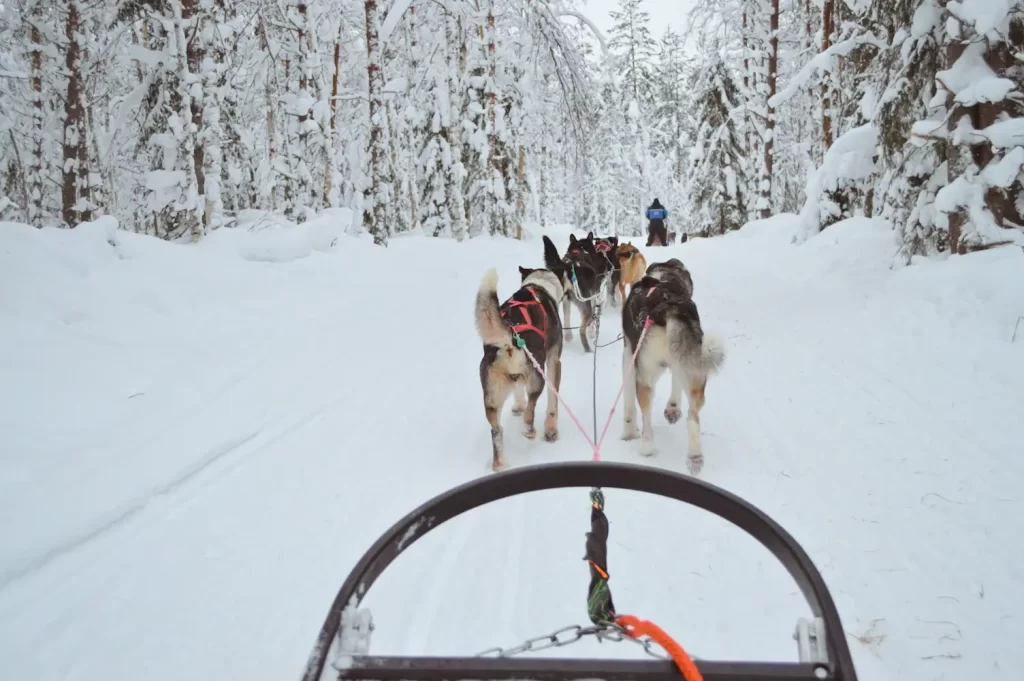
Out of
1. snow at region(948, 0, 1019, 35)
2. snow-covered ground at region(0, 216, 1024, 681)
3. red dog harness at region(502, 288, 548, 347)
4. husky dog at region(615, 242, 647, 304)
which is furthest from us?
husky dog at region(615, 242, 647, 304)

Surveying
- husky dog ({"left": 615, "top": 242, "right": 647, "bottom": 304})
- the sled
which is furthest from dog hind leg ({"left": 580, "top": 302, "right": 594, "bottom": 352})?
the sled

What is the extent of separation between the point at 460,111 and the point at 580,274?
13.1 m

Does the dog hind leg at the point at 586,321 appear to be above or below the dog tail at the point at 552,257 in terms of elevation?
below

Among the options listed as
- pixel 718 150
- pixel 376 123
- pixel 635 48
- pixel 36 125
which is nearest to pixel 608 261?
pixel 376 123

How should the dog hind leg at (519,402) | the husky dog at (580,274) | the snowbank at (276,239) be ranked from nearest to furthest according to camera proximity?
the dog hind leg at (519,402) < the husky dog at (580,274) < the snowbank at (276,239)

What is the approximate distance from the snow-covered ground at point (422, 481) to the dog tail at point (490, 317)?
1062 millimetres

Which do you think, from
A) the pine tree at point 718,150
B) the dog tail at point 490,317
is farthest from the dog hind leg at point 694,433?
the pine tree at point 718,150

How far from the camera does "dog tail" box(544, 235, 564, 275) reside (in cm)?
835

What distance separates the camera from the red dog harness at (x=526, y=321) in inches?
178

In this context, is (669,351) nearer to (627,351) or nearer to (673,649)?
(627,351)

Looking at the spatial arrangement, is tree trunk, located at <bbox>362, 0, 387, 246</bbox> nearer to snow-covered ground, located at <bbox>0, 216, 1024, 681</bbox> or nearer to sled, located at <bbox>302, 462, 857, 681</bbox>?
snow-covered ground, located at <bbox>0, 216, 1024, 681</bbox>

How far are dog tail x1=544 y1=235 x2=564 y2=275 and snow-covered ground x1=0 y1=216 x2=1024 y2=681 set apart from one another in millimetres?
1606

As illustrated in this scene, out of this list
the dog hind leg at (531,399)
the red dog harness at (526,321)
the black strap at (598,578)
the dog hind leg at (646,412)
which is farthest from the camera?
the dog hind leg at (531,399)

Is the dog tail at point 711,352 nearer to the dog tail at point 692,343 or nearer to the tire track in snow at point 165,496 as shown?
the dog tail at point 692,343
